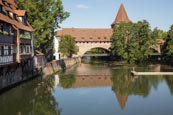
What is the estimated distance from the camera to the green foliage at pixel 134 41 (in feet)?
244

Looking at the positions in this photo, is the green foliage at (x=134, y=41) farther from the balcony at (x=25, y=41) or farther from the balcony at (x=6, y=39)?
the balcony at (x=6, y=39)

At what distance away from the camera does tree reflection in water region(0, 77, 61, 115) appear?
23845mm

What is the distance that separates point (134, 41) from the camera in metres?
75.3

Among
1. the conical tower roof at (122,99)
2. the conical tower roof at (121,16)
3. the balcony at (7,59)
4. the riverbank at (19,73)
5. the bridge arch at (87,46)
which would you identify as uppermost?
the conical tower roof at (121,16)

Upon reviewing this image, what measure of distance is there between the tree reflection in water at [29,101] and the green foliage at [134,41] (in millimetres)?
40755

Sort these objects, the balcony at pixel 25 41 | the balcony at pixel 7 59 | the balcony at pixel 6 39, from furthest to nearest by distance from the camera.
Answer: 1. the balcony at pixel 25 41
2. the balcony at pixel 6 39
3. the balcony at pixel 7 59

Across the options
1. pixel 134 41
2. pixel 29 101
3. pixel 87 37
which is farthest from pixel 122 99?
pixel 87 37

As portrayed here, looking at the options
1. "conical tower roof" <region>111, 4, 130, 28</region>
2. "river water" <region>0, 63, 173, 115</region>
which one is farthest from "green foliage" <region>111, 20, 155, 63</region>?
"river water" <region>0, 63, 173, 115</region>

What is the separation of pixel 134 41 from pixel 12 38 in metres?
46.0

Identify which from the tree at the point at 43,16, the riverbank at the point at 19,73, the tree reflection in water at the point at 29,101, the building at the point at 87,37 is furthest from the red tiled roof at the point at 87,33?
the tree reflection in water at the point at 29,101

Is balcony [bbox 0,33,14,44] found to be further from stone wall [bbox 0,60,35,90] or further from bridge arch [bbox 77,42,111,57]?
bridge arch [bbox 77,42,111,57]

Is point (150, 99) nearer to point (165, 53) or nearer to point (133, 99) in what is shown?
point (133, 99)

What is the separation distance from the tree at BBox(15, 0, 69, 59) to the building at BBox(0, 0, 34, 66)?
6176 mm

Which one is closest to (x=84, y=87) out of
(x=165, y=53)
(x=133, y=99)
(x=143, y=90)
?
(x=143, y=90)
